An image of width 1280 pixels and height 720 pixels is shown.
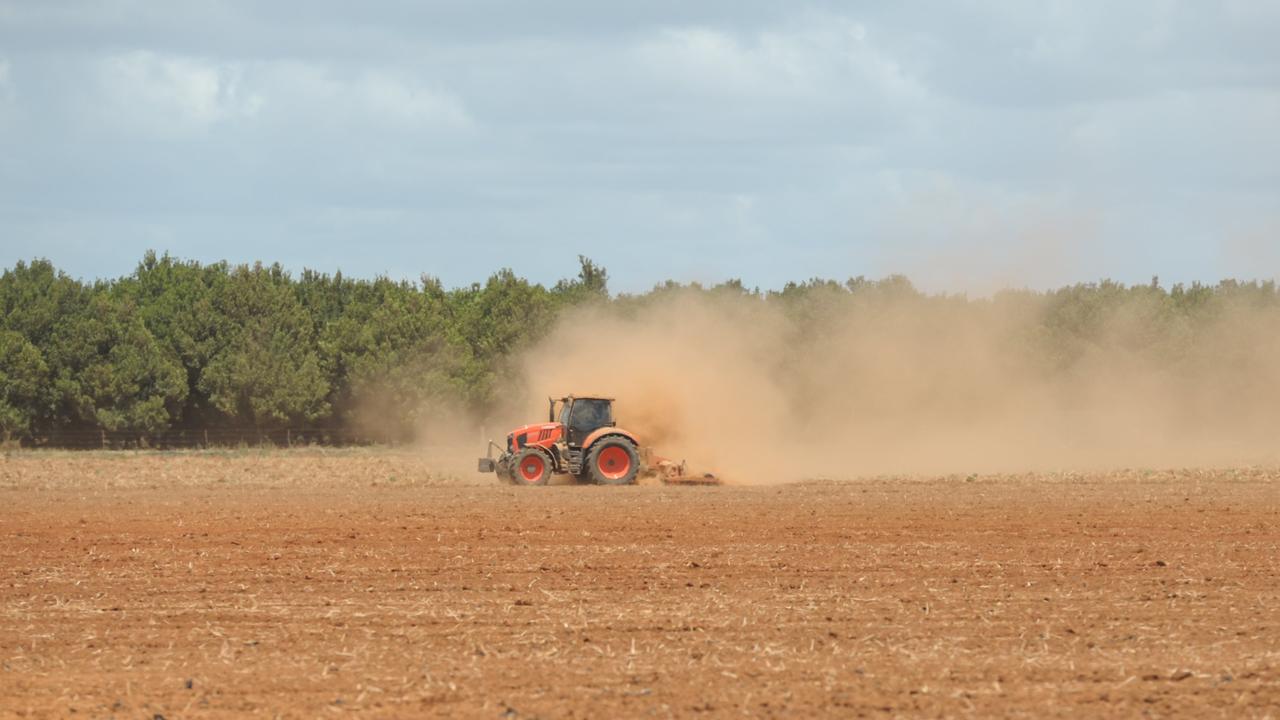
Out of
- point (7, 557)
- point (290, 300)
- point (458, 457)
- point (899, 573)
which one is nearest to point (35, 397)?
point (290, 300)

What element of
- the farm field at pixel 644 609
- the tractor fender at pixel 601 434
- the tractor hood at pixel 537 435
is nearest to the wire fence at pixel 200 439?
the tractor hood at pixel 537 435

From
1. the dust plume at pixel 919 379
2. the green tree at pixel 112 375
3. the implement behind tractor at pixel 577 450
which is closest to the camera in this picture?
the implement behind tractor at pixel 577 450

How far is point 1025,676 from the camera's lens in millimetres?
11992

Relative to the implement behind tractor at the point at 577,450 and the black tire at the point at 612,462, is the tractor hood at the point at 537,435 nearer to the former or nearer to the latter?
the implement behind tractor at the point at 577,450

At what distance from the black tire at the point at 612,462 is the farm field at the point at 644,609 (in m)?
5.20

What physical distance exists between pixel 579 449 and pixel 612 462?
2.97 feet

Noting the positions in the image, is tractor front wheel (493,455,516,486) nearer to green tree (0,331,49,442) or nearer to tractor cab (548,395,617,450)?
tractor cab (548,395,617,450)

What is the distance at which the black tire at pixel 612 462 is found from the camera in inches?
1353

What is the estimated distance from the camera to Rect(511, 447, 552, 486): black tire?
3462 cm

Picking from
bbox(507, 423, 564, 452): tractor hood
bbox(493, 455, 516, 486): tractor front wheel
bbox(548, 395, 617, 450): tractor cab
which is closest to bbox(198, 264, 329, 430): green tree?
bbox(493, 455, 516, 486): tractor front wheel

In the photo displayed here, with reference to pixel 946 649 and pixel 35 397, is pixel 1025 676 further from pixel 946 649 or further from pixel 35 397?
pixel 35 397

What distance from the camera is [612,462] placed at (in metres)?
34.7

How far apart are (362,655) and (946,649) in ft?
18.1

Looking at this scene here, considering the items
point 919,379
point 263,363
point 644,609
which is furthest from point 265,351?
point 644,609
